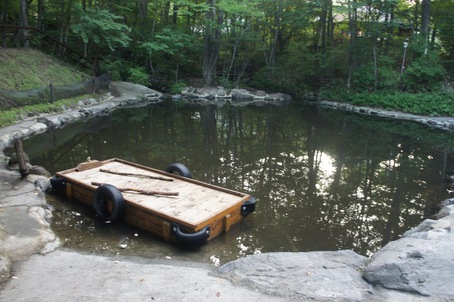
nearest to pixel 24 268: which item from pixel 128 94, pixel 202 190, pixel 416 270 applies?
pixel 202 190

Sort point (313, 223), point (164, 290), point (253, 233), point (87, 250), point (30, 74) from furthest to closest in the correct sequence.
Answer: point (30, 74) → point (313, 223) → point (253, 233) → point (87, 250) → point (164, 290)

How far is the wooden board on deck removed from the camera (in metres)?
5.89

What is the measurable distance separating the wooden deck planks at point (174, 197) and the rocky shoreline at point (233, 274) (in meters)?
1.03

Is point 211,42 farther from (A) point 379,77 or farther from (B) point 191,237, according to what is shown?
(B) point 191,237

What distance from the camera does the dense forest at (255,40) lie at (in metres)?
20.5

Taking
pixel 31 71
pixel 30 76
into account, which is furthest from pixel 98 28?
pixel 30 76

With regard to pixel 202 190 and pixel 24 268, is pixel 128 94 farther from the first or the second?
pixel 24 268

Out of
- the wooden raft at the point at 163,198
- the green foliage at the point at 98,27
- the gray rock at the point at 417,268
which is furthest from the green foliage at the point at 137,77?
the gray rock at the point at 417,268

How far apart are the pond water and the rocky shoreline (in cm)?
63

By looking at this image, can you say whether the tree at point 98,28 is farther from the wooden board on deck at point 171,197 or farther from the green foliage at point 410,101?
the green foliage at point 410,101

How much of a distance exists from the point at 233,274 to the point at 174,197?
2269mm

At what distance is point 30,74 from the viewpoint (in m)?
15.8

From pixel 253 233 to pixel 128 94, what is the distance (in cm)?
1659

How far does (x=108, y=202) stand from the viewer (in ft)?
21.0
